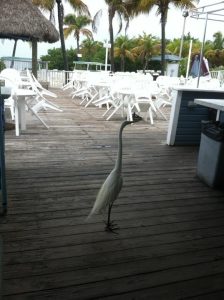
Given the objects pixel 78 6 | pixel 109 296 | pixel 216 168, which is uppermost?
pixel 78 6

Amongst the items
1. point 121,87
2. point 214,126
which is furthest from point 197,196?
point 121,87

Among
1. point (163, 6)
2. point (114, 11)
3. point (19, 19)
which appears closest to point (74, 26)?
point (114, 11)

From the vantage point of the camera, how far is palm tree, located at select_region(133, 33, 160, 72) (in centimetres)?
2783

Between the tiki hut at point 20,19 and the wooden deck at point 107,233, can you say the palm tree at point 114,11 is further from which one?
the wooden deck at point 107,233

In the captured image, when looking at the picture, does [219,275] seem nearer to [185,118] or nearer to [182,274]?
[182,274]

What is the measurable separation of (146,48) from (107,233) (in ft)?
88.6

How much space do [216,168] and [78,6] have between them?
15.3m

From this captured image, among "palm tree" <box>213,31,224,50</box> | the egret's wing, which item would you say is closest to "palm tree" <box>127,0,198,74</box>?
the egret's wing

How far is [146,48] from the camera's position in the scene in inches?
1099

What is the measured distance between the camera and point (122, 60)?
29.3 meters

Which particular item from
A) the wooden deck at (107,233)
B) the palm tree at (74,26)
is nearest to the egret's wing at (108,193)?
the wooden deck at (107,233)

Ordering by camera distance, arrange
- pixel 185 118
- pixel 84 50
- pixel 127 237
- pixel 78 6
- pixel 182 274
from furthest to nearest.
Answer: pixel 84 50 < pixel 78 6 < pixel 185 118 < pixel 127 237 < pixel 182 274

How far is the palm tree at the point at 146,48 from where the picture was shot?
91.3ft

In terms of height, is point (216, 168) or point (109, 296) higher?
point (216, 168)
